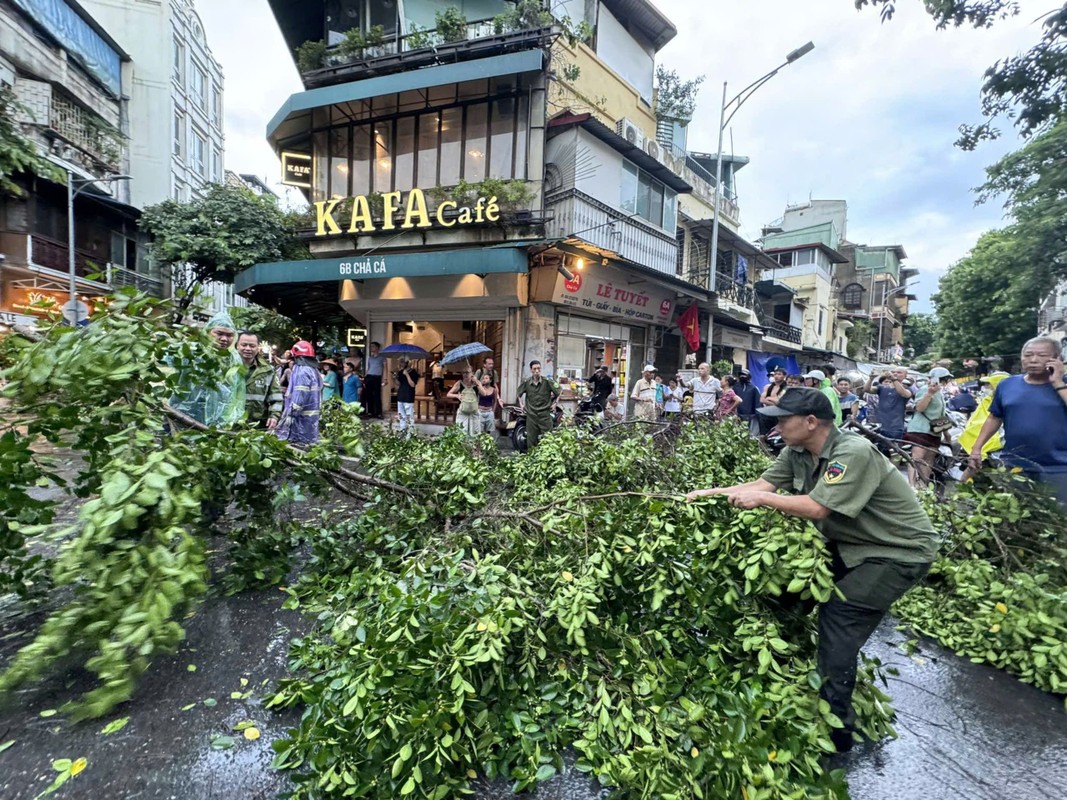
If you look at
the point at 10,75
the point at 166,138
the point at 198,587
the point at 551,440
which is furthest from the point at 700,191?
the point at 166,138

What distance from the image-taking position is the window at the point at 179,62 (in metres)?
24.8

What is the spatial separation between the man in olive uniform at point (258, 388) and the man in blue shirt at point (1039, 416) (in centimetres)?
658

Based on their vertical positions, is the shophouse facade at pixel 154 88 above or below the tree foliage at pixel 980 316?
above

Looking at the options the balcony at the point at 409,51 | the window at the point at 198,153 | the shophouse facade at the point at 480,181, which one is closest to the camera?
the balcony at the point at 409,51

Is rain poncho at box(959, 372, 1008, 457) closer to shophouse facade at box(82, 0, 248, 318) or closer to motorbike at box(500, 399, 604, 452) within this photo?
motorbike at box(500, 399, 604, 452)

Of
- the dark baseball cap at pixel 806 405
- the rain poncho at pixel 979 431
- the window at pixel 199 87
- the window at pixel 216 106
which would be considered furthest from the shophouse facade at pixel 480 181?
the window at pixel 216 106

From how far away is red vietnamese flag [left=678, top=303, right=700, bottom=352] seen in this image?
1584 cm

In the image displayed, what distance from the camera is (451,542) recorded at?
124 inches

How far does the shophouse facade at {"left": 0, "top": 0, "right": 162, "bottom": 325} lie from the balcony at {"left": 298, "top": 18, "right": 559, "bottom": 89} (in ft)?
21.8

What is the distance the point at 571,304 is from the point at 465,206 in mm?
3337

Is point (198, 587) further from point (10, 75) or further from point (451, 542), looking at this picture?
point (10, 75)

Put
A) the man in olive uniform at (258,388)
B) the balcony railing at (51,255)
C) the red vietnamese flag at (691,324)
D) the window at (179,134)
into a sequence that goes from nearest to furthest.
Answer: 1. the man in olive uniform at (258,388)
2. the red vietnamese flag at (691,324)
3. the balcony railing at (51,255)
4. the window at (179,134)

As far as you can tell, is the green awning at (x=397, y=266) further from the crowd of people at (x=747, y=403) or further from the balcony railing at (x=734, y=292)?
the balcony railing at (x=734, y=292)

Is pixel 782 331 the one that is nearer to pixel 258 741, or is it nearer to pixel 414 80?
pixel 414 80
